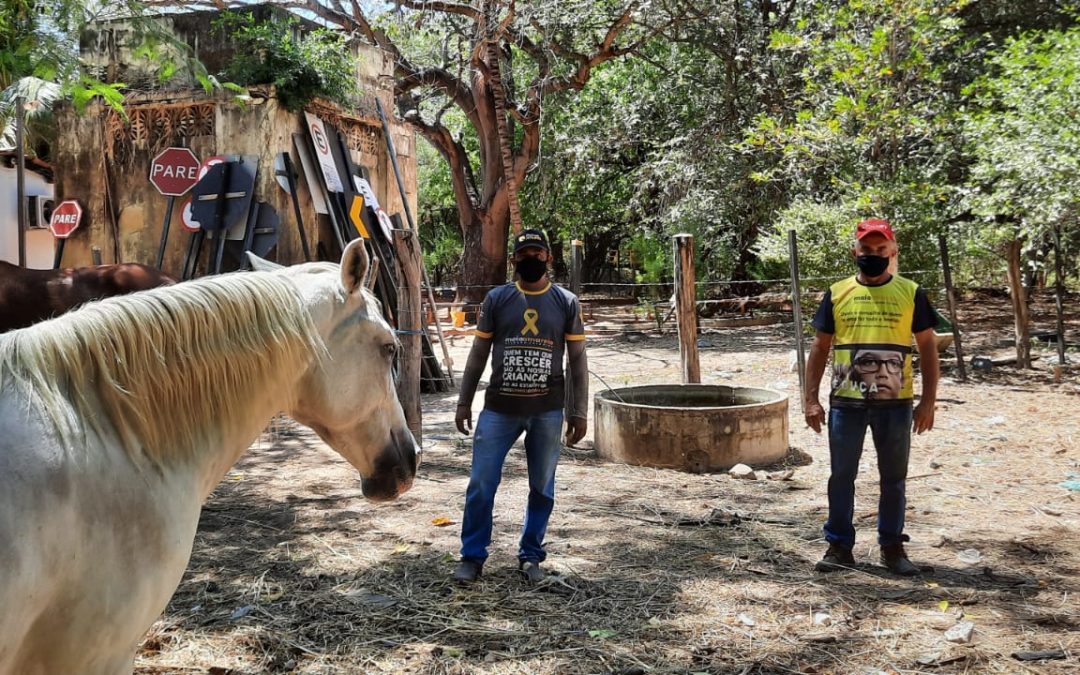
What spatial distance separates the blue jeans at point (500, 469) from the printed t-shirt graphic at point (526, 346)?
0.07 metres

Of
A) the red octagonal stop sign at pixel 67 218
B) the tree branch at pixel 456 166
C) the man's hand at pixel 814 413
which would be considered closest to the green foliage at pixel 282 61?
the red octagonal stop sign at pixel 67 218

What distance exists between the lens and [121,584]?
188cm

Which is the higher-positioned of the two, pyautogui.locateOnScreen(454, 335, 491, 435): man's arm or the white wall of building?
the white wall of building

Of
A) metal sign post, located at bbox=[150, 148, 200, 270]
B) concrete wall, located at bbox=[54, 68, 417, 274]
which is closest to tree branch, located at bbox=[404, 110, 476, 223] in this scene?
concrete wall, located at bbox=[54, 68, 417, 274]

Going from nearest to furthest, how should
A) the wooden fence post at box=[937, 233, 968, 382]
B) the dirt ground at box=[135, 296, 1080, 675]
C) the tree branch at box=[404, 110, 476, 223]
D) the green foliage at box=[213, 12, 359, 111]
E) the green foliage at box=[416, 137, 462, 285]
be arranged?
1. the dirt ground at box=[135, 296, 1080, 675]
2. the green foliage at box=[213, 12, 359, 111]
3. the wooden fence post at box=[937, 233, 968, 382]
4. the tree branch at box=[404, 110, 476, 223]
5. the green foliage at box=[416, 137, 462, 285]

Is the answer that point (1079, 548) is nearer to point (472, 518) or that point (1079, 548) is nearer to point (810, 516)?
point (810, 516)

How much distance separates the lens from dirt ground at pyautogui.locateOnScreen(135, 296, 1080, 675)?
3490 millimetres

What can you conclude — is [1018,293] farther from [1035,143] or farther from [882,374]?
[882,374]

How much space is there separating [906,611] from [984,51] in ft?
41.0

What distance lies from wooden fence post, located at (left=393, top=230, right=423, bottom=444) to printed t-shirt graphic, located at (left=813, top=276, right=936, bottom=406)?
3751mm

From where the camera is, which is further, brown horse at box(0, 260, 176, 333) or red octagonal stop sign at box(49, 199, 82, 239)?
red octagonal stop sign at box(49, 199, 82, 239)

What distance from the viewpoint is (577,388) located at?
4496mm

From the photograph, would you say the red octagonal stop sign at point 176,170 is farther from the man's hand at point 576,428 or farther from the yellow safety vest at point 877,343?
the yellow safety vest at point 877,343

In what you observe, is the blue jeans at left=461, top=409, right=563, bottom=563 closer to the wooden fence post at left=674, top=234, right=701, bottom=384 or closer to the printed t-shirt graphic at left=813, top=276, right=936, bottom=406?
the printed t-shirt graphic at left=813, top=276, right=936, bottom=406
